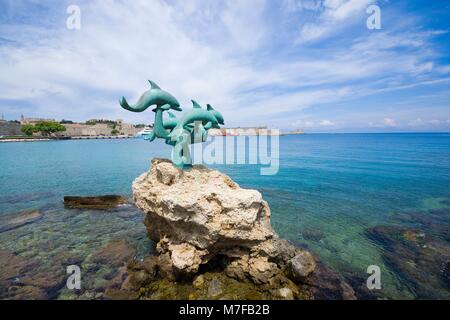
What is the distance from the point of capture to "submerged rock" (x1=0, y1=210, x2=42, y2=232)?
13.1 meters

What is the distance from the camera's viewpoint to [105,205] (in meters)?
16.3

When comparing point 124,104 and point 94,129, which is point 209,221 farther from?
point 94,129

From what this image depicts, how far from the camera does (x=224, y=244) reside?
8.32 meters

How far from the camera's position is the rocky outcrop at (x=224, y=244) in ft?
25.2

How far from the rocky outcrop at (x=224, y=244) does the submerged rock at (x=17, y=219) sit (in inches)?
383

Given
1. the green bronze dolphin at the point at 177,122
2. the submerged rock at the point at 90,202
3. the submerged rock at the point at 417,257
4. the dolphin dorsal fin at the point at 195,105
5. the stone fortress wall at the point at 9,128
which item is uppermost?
the stone fortress wall at the point at 9,128

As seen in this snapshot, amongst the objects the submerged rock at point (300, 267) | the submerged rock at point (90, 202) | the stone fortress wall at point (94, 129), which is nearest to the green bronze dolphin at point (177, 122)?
the submerged rock at point (300, 267)

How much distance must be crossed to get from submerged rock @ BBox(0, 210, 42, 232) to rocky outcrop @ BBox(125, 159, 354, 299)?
31.9 feet

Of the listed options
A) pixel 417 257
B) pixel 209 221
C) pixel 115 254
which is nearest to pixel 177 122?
pixel 209 221

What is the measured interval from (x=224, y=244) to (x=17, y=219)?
46.5 feet

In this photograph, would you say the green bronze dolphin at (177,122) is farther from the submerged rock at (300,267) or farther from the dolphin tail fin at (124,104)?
the submerged rock at (300,267)

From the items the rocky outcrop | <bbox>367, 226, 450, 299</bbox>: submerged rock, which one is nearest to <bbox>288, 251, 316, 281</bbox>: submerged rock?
the rocky outcrop
